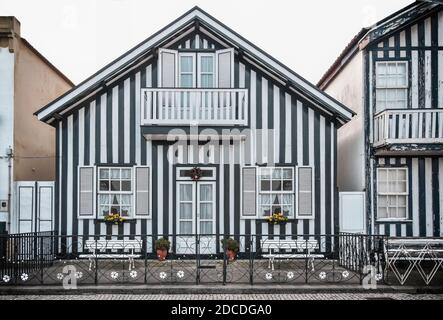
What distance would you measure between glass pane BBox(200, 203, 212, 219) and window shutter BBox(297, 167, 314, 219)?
2726mm

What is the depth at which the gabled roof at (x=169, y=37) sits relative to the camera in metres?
14.6

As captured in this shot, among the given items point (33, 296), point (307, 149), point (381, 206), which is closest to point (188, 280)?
point (33, 296)

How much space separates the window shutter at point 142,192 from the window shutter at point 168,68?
2709 mm

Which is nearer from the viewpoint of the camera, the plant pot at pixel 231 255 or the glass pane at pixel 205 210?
the plant pot at pixel 231 255

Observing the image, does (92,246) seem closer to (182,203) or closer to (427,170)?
(182,203)

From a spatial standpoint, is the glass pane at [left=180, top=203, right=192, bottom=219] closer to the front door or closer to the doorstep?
the front door

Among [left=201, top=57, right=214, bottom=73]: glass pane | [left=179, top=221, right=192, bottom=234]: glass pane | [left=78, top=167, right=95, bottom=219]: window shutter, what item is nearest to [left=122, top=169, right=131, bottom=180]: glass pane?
[left=78, top=167, right=95, bottom=219]: window shutter

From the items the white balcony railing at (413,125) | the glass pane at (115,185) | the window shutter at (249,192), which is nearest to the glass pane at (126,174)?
the glass pane at (115,185)

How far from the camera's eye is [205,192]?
15266 mm

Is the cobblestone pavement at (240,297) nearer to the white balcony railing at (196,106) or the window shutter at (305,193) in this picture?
the window shutter at (305,193)

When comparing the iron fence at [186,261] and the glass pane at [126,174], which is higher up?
the glass pane at [126,174]

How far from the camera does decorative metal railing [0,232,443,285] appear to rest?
11.7m

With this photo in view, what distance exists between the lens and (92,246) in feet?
46.1
